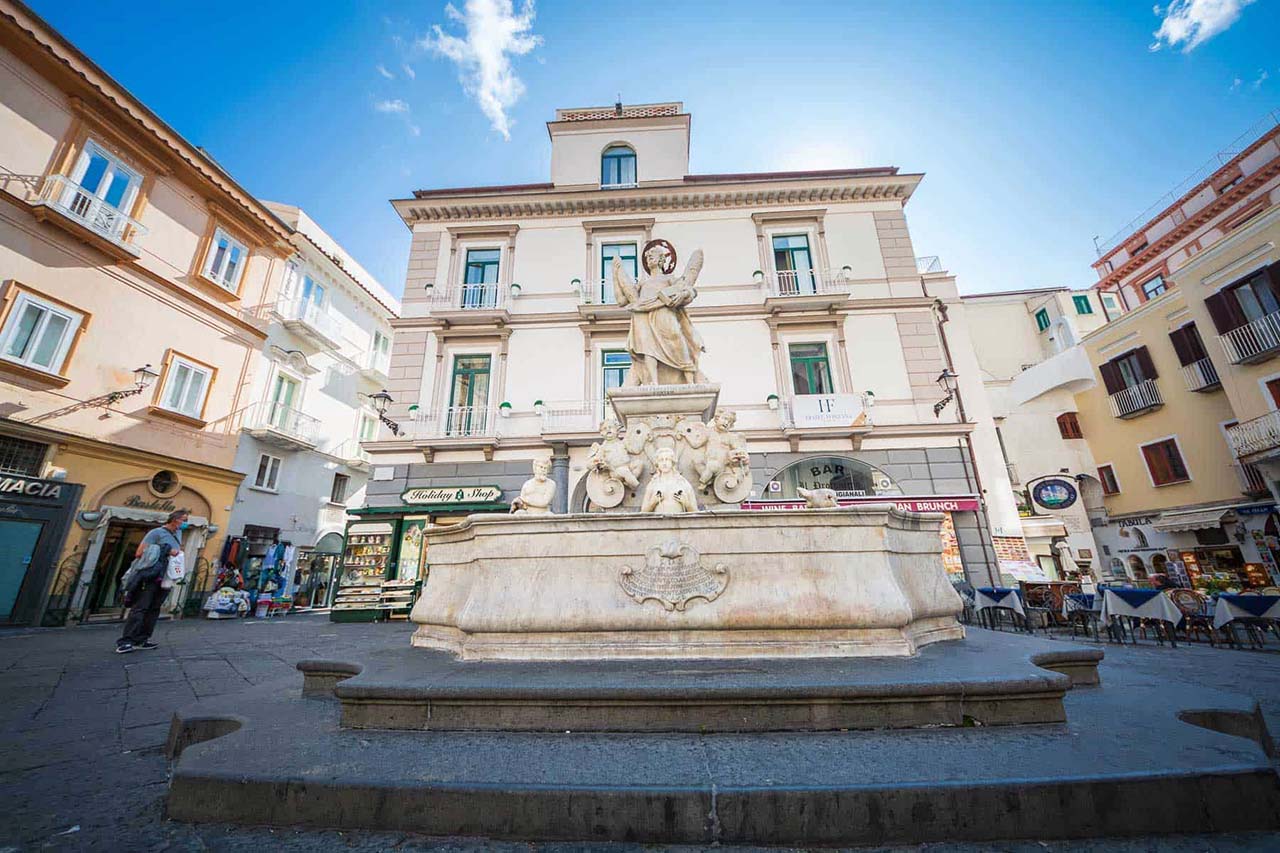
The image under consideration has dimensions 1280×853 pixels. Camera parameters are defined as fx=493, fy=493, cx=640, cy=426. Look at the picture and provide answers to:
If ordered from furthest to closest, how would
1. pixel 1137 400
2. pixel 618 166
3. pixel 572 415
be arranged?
pixel 1137 400
pixel 618 166
pixel 572 415

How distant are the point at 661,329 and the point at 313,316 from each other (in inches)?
759

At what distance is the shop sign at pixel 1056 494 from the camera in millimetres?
12922

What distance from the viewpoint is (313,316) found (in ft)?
64.8

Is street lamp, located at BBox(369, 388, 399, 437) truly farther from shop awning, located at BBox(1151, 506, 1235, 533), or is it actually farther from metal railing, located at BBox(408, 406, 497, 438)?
shop awning, located at BBox(1151, 506, 1235, 533)

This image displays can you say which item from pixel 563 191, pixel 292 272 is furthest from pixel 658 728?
pixel 292 272

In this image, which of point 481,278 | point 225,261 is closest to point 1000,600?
point 481,278

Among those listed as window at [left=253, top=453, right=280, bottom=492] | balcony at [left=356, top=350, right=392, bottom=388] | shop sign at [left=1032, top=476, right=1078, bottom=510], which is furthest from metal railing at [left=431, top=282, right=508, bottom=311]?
shop sign at [left=1032, top=476, right=1078, bottom=510]

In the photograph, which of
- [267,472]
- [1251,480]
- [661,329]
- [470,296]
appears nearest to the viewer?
[661,329]

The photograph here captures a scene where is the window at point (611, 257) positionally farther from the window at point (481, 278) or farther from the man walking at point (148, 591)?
the man walking at point (148, 591)

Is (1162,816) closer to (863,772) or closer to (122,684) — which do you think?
(863,772)

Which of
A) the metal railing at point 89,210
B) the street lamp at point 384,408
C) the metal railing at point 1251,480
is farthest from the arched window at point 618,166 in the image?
the metal railing at point 1251,480

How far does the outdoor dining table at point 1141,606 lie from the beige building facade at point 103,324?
69.9 ft

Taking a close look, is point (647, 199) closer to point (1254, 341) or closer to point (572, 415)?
point (572, 415)

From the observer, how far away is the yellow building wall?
16047 millimetres
